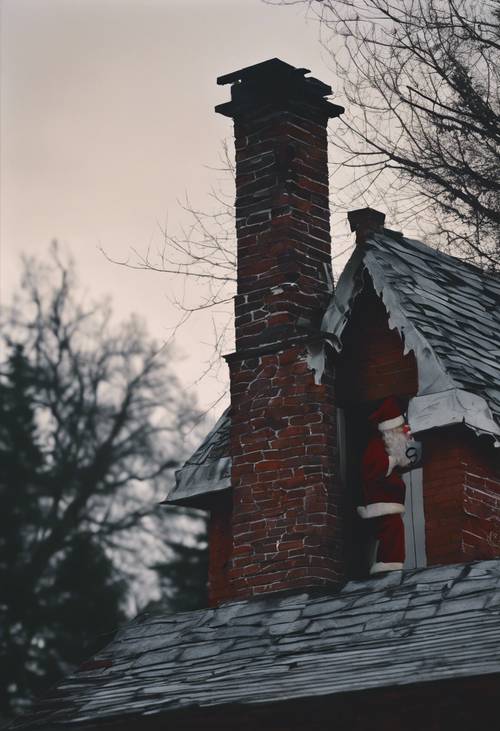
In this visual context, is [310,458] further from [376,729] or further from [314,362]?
[376,729]

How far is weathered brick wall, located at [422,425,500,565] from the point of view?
1268 centimetres

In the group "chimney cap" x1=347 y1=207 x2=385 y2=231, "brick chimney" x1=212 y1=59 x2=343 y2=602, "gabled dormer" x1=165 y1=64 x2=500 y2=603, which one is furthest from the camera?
"chimney cap" x1=347 y1=207 x2=385 y2=231

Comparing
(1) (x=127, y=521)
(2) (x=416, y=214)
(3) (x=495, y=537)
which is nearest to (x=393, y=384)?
(3) (x=495, y=537)

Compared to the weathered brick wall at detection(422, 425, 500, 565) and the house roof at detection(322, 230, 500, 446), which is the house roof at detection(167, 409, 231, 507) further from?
the weathered brick wall at detection(422, 425, 500, 565)

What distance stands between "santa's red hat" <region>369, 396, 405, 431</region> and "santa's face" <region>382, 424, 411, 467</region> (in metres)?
0.04

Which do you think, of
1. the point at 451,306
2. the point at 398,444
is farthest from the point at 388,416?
the point at 451,306

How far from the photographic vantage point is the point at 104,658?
43.9 ft

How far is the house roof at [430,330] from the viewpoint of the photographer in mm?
12797

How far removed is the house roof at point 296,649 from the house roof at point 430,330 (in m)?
1.40

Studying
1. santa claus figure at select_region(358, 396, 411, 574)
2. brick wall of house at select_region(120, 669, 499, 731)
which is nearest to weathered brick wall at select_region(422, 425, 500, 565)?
santa claus figure at select_region(358, 396, 411, 574)

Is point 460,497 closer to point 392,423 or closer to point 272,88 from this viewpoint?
point 392,423

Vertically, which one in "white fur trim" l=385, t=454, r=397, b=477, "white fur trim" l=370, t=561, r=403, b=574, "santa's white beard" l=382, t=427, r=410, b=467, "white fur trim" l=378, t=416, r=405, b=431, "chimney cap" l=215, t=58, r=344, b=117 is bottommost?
"white fur trim" l=370, t=561, r=403, b=574

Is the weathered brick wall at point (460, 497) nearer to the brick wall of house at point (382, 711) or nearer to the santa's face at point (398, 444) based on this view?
the santa's face at point (398, 444)

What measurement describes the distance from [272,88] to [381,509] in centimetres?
396
